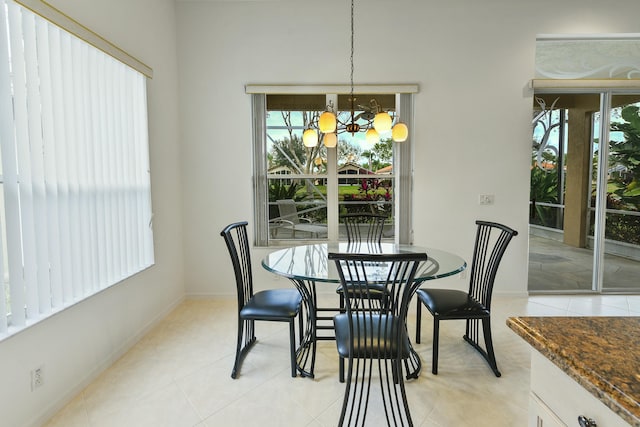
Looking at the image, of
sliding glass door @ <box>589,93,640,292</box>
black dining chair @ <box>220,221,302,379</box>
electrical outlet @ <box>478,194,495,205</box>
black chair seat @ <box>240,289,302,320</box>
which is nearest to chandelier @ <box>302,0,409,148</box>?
black dining chair @ <box>220,221,302,379</box>

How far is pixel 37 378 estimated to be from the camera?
2059 mm

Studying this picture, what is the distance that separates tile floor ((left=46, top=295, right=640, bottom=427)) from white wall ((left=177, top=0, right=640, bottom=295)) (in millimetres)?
1382

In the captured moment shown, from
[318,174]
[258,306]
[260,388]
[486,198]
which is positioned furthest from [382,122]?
[486,198]

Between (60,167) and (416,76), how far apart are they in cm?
342

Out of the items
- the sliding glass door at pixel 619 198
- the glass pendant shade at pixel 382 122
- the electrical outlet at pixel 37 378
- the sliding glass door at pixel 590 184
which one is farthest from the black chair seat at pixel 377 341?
the sliding glass door at pixel 619 198

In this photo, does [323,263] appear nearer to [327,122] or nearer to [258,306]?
[258,306]

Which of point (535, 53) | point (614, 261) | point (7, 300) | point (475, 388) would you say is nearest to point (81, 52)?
point (7, 300)

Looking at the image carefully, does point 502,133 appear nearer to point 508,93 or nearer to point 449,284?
point 508,93

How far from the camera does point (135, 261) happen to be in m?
3.13

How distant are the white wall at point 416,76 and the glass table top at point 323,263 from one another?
4.11 ft

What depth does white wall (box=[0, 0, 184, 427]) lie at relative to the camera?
6.53ft

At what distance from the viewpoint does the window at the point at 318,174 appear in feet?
13.6

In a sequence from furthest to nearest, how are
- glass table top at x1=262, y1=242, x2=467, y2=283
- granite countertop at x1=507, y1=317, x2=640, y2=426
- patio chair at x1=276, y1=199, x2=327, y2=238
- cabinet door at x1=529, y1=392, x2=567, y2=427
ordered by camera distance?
patio chair at x1=276, y1=199, x2=327, y2=238 < glass table top at x1=262, y1=242, x2=467, y2=283 < cabinet door at x1=529, y1=392, x2=567, y2=427 < granite countertop at x1=507, y1=317, x2=640, y2=426

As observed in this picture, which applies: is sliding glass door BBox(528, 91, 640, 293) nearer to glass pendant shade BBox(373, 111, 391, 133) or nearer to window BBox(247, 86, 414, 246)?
window BBox(247, 86, 414, 246)
